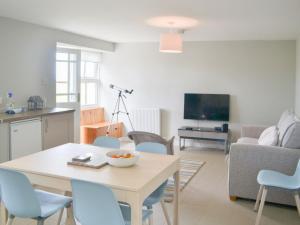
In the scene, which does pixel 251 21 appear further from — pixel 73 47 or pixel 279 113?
pixel 73 47

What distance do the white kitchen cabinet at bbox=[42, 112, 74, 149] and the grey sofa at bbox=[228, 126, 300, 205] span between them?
272 cm

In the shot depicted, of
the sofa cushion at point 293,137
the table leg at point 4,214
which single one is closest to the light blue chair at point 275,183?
the sofa cushion at point 293,137

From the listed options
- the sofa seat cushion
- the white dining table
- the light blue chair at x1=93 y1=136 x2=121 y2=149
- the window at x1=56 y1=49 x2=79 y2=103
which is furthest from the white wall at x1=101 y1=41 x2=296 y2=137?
the white dining table

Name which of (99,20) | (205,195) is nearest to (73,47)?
(99,20)

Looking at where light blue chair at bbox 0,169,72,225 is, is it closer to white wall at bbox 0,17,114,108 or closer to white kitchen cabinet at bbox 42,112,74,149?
white kitchen cabinet at bbox 42,112,74,149

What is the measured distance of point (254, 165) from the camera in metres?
3.86

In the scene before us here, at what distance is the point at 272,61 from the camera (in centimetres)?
656

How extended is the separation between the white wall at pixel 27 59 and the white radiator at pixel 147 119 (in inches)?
91.5

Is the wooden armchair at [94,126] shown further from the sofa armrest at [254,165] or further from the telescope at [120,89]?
the sofa armrest at [254,165]

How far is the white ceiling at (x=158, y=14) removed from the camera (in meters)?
3.67

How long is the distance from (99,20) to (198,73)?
299 cm

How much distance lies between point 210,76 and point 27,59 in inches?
148

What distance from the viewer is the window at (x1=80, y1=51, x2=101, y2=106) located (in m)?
7.61

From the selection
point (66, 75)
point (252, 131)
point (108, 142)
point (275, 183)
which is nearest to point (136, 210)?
point (108, 142)
